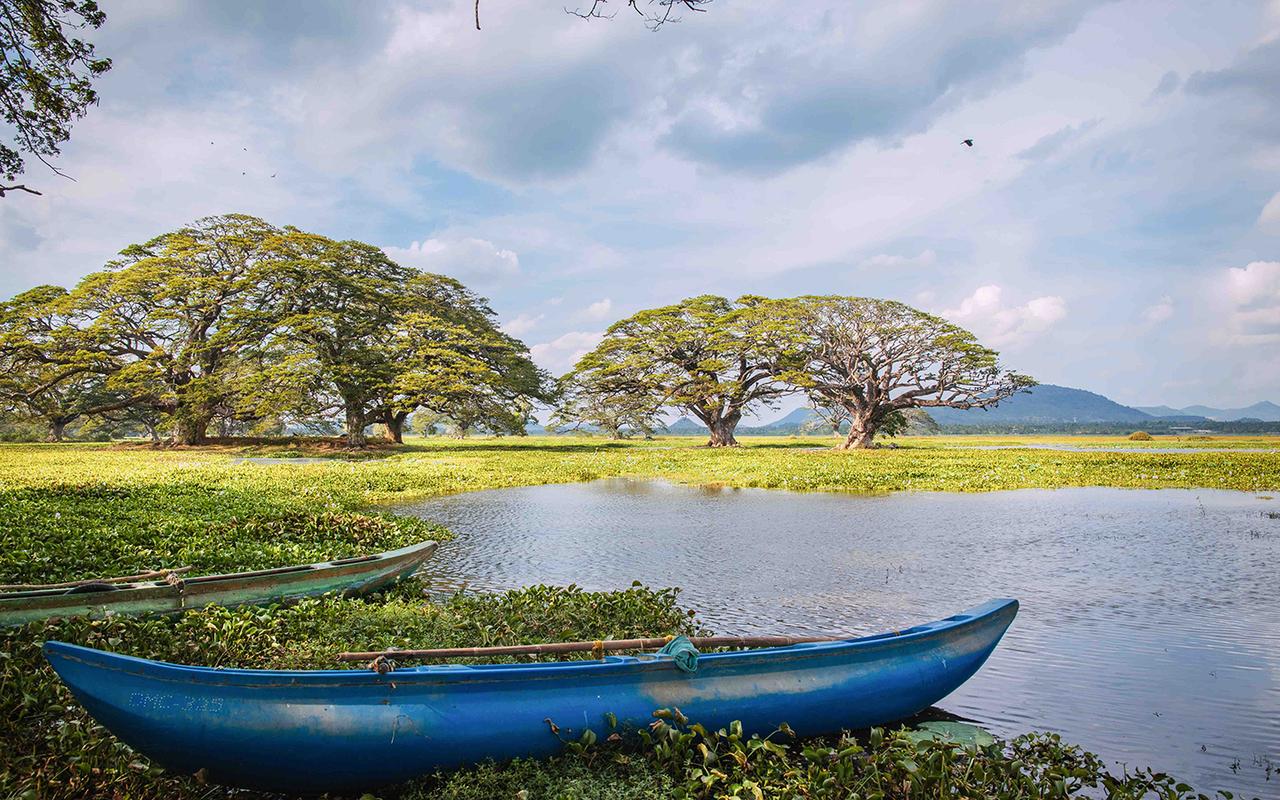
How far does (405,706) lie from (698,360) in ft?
166

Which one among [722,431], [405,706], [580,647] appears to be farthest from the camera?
[722,431]

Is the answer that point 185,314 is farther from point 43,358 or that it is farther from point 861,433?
point 861,433

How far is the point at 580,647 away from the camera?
5.77 m

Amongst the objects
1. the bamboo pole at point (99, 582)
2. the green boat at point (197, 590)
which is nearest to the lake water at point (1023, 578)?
the green boat at point (197, 590)

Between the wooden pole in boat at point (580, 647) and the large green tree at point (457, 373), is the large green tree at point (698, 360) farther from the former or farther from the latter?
the wooden pole in boat at point (580, 647)

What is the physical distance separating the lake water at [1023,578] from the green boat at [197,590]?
176 centimetres

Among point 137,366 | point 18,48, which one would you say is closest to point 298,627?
point 18,48

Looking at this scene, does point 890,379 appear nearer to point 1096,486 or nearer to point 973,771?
point 1096,486

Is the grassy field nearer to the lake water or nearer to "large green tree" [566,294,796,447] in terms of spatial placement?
the lake water

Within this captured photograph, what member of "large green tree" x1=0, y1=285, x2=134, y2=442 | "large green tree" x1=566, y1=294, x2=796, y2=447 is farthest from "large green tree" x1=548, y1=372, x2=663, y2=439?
"large green tree" x1=0, y1=285, x2=134, y2=442

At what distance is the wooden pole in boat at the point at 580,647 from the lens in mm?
5414

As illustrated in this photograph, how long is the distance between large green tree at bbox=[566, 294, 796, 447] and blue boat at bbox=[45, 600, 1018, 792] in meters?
45.4

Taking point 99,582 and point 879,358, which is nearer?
point 99,582

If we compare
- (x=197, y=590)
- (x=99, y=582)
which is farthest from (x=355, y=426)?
(x=99, y=582)
